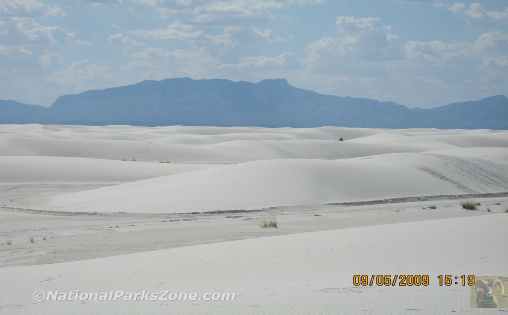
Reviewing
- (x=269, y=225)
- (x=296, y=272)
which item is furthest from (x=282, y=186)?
(x=296, y=272)

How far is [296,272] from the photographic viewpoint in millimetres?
10328

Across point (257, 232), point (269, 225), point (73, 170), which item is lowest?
point (257, 232)

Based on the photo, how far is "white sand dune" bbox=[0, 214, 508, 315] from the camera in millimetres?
7992

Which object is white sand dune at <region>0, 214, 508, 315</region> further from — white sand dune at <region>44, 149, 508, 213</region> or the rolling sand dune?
white sand dune at <region>44, 149, 508, 213</region>

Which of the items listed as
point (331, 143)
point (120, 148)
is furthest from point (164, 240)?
point (331, 143)

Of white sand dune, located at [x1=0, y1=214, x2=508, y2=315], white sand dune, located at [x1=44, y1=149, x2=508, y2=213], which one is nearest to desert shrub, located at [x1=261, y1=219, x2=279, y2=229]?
white sand dune, located at [x1=0, y1=214, x2=508, y2=315]

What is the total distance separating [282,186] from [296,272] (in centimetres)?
1800

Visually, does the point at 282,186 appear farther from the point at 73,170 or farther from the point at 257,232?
the point at 73,170

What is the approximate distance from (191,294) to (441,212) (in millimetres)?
16739

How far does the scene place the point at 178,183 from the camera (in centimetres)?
2956

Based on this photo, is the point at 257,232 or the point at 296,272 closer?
the point at 296,272

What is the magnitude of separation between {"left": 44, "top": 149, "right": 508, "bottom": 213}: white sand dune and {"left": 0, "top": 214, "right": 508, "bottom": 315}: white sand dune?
487 inches

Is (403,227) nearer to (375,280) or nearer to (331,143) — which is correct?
(375,280)

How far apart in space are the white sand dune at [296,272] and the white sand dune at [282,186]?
12.4m
